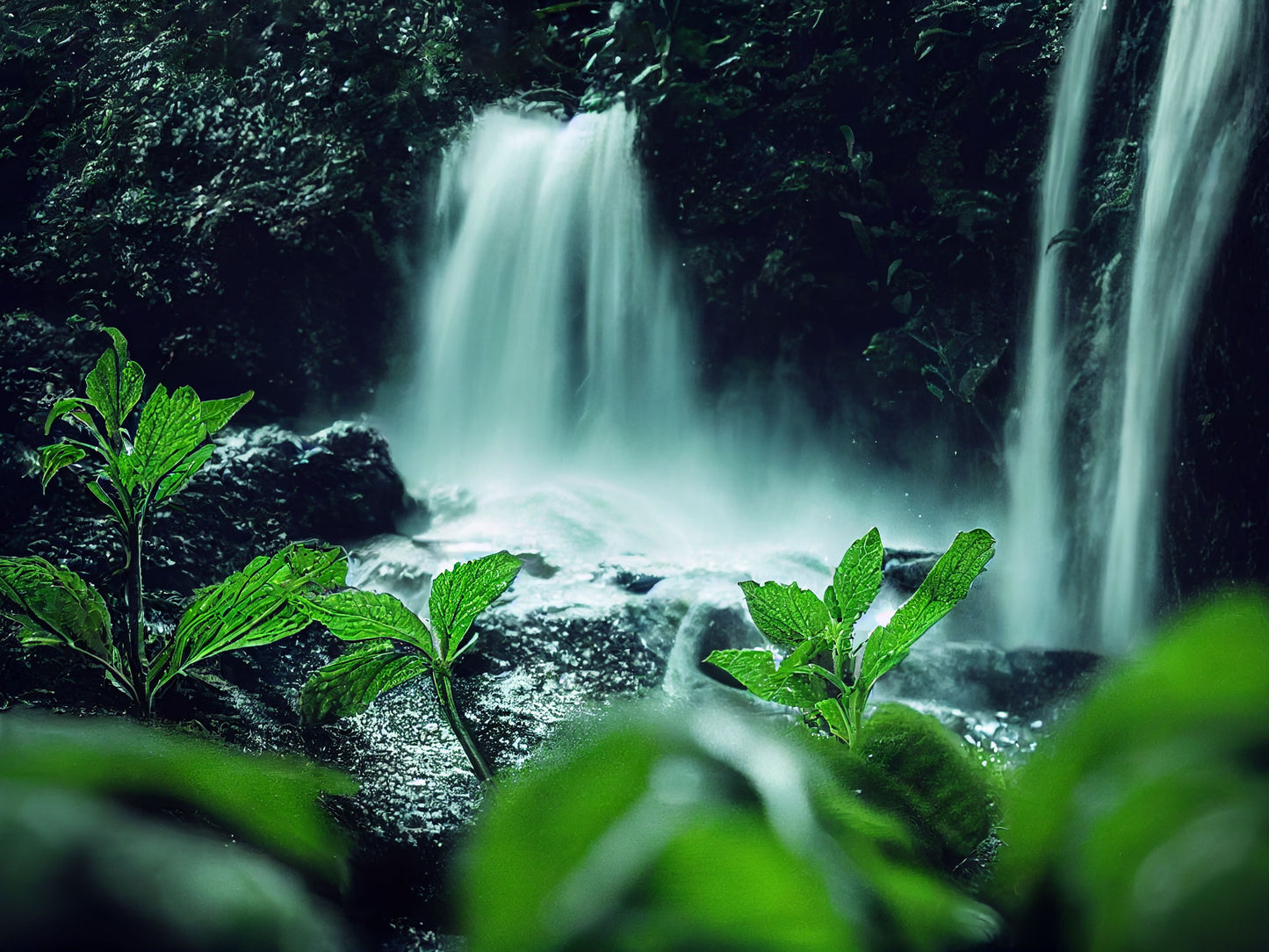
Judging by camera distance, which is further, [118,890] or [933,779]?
[933,779]

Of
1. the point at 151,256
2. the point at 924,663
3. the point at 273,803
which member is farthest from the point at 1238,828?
the point at 151,256

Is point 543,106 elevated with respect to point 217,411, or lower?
elevated

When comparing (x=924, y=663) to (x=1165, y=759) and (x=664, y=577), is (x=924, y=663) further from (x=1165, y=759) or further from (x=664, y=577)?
(x=1165, y=759)

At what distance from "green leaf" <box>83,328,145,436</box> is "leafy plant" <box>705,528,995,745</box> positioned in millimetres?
323

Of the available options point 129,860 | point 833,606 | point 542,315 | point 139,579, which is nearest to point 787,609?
point 833,606

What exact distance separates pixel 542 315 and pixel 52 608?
1271 mm

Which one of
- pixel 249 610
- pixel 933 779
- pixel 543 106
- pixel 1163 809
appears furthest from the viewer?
pixel 543 106

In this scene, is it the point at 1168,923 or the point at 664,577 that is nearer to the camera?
the point at 1168,923

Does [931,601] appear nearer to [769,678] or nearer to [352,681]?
[769,678]

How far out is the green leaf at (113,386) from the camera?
0.41 metres

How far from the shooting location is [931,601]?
0.91 feet

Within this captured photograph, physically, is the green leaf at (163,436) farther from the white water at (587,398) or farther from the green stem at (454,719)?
the white water at (587,398)

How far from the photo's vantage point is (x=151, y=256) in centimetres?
142

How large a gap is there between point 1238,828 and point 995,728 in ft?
2.11
